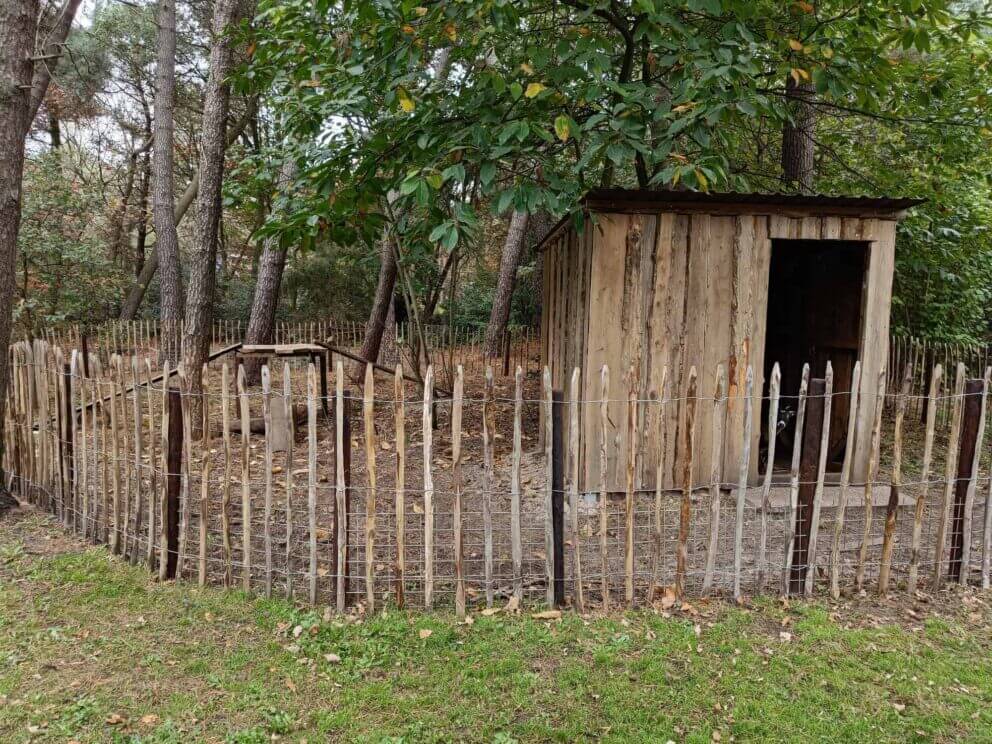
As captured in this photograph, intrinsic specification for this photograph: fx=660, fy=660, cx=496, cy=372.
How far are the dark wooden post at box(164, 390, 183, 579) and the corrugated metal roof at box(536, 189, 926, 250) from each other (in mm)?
3438

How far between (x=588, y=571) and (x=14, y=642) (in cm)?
337

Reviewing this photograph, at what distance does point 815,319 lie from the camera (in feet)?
27.6

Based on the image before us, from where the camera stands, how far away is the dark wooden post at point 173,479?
4184mm

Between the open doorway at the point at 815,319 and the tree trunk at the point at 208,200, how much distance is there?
6.28m

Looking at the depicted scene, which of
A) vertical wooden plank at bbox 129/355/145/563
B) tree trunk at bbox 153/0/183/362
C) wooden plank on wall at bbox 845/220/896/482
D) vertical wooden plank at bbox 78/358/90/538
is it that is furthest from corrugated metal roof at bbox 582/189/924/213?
tree trunk at bbox 153/0/183/362

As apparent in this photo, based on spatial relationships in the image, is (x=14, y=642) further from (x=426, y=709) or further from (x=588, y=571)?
(x=588, y=571)

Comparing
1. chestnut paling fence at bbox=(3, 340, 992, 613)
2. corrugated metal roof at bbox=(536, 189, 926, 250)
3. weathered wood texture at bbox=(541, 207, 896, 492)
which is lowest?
chestnut paling fence at bbox=(3, 340, 992, 613)

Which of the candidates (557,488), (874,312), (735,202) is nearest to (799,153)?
(874,312)

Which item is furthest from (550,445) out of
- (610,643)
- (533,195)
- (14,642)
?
(14,642)

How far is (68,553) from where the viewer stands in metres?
4.65

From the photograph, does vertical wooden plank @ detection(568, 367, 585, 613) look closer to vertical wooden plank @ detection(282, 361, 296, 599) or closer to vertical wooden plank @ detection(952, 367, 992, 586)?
vertical wooden plank @ detection(282, 361, 296, 599)

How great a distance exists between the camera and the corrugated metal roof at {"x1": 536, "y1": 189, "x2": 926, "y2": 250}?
549 centimetres

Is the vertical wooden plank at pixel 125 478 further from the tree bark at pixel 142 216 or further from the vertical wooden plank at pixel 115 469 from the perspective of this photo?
the tree bark at pixel 142 216

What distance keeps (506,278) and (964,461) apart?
1022 centimetres
